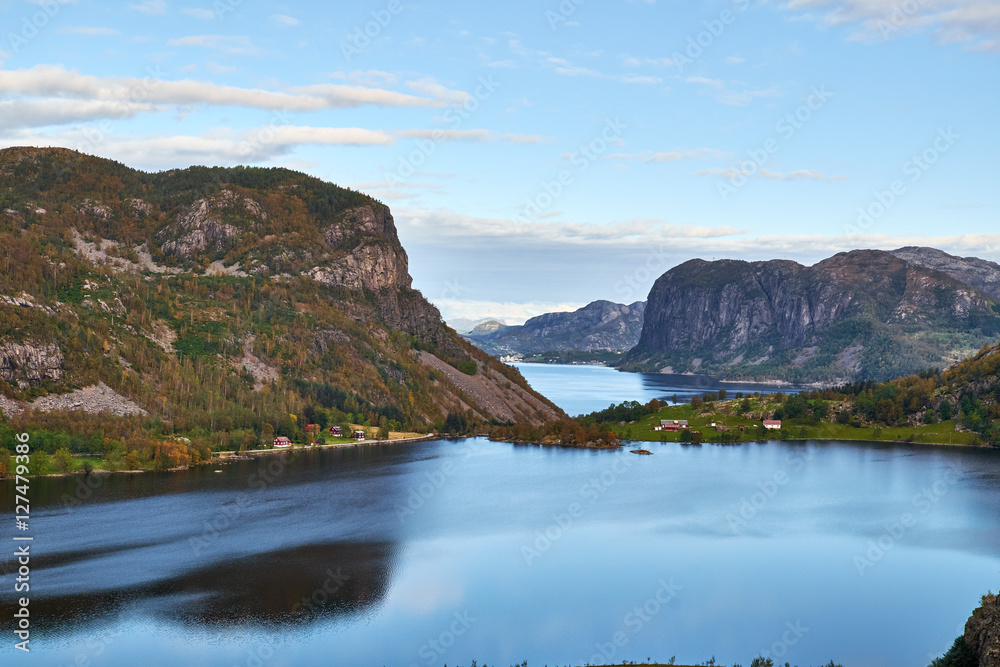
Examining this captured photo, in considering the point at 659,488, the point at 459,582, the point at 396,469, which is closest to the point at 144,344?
the point at 396,469

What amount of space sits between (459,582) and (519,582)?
507 cm

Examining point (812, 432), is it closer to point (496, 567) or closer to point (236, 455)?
point (236, 455)

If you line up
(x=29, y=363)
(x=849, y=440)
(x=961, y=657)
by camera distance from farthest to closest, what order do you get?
1. (x=849, y=440)
2. (x=29, y=363)
3. (x=961, y=657)

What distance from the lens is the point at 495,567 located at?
82562mm

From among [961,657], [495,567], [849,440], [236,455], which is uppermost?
[849,440]

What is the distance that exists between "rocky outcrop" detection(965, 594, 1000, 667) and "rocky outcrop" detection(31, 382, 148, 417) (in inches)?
4878

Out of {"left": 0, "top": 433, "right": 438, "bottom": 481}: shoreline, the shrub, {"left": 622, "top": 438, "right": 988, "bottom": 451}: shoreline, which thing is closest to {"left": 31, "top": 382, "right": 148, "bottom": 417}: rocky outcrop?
{"left": 0, "top": 433, "right": 438, "bottom": 481}: shoreline

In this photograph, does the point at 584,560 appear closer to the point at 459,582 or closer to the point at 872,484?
the point at 459,582

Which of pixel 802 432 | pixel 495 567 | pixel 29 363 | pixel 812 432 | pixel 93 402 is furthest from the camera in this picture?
pixel 812 432

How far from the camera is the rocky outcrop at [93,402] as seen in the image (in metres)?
135

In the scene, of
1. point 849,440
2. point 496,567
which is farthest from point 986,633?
point 849,440

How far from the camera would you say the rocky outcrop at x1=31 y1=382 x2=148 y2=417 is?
135250 millimetres

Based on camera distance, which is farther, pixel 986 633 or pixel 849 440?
pixel 849 440

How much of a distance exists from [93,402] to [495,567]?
8522 cm
